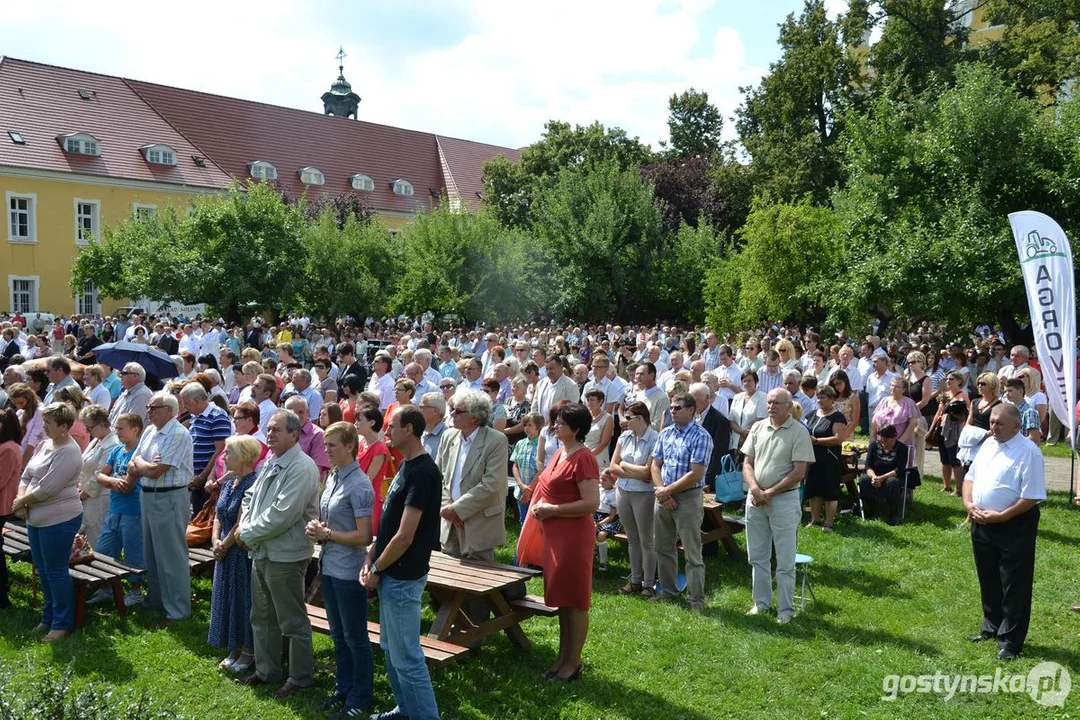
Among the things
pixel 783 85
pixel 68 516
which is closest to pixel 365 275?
pixel 783 85

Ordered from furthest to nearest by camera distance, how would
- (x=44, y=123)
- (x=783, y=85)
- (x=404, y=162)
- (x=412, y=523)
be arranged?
1. (x=404, y=162)
2. (x=44, y=123)
3. (x=783, y=85)
4. (x=412, y=523)

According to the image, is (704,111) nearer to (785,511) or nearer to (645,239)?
(645,239)

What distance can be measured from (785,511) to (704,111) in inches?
1964

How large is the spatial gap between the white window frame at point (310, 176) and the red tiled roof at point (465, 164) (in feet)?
Answer: 30.1

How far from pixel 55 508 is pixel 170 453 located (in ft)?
2.96

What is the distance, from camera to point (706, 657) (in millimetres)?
6410

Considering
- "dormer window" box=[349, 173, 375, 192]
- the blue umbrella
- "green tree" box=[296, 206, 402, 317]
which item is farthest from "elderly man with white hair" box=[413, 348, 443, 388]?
"dormer window" box=[349, 173, 375, 192]

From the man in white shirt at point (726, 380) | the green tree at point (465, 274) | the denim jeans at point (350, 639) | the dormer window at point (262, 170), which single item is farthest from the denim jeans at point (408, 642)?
the dormer window at point (262, 170)

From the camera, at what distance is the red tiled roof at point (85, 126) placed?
42.3m

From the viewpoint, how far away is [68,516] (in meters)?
6.77

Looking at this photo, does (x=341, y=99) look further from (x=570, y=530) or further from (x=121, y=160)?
(x=570, y=530)

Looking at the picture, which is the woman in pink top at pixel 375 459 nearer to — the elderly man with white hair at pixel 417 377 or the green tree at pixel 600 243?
the elderly man with white hair at pixel 417 377

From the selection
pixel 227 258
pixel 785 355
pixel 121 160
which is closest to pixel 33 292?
pixel 121 160

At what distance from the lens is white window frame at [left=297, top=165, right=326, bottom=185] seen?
2112 inches
